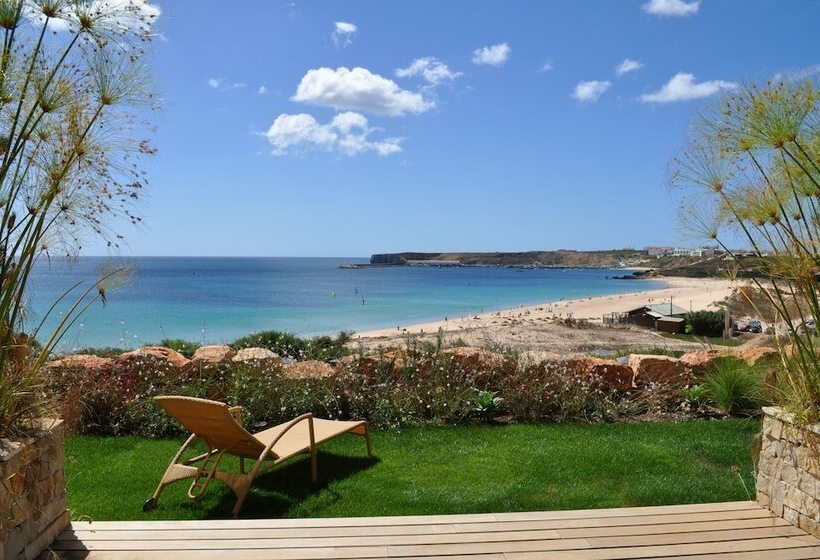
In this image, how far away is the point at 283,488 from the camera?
14.8 feet

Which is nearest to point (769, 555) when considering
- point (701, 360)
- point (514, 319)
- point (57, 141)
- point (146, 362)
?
point (57, 141)

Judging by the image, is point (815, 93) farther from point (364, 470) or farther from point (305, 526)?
point (364, 470)

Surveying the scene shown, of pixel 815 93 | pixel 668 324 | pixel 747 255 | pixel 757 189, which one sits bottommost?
A: pixel 668 324

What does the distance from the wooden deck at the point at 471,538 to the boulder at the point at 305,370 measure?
11.0ft

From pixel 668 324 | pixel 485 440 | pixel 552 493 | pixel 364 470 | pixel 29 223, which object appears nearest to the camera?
pixel 29 223

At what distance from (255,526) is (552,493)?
6.77 feet

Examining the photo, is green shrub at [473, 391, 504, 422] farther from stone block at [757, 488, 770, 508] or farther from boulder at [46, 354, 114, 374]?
boulder at [46, 354, 114, 374]

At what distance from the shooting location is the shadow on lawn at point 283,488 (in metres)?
4.10

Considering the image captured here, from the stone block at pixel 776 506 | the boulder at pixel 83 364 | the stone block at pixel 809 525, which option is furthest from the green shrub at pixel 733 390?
the boulder at pixel 83 364

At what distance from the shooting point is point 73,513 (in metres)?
3.78

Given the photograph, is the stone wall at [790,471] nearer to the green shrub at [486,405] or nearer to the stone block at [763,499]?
the stone block at [763,499]

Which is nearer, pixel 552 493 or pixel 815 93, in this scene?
pixel 815 93

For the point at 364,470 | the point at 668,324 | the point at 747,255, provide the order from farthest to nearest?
the point at 668,324 → the point at 364,470 → the point at 747,255

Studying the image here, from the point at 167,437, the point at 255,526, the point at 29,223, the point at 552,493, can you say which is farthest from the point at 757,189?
the point at 167,437
